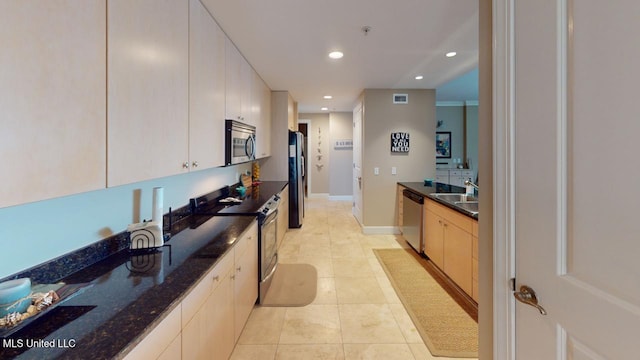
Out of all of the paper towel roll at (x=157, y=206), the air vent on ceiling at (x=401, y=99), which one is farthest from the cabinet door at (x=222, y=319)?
the air vent on ceiling at (x=401, y=99)

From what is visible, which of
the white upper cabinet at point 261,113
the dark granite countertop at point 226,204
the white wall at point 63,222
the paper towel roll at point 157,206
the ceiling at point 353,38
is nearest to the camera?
the white wall at point 63,222

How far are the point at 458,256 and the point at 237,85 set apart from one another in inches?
111

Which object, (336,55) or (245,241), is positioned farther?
(336,55)

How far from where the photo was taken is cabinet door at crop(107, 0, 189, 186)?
47.0 inches

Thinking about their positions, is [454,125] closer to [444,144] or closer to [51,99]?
[444,144]

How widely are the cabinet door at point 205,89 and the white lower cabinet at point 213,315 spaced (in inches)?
27.9

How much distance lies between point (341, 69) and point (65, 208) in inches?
129

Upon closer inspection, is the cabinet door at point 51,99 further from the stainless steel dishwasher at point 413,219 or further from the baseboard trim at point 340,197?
the baseboard trim at point 340,197

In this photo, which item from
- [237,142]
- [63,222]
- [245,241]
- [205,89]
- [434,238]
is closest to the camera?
[63,222]

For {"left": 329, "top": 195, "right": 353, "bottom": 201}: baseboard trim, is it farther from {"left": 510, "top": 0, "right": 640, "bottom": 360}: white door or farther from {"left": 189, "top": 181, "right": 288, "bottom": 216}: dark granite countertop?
{"left": 510, "top": 0, "right": 640, "bottom": 360}: white door

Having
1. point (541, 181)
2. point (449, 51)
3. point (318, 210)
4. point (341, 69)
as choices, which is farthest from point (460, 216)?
point (318, 210)

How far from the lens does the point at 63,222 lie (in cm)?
130

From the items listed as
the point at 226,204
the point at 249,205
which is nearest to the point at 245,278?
the point at 249,205

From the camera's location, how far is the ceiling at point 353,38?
7.32ft
